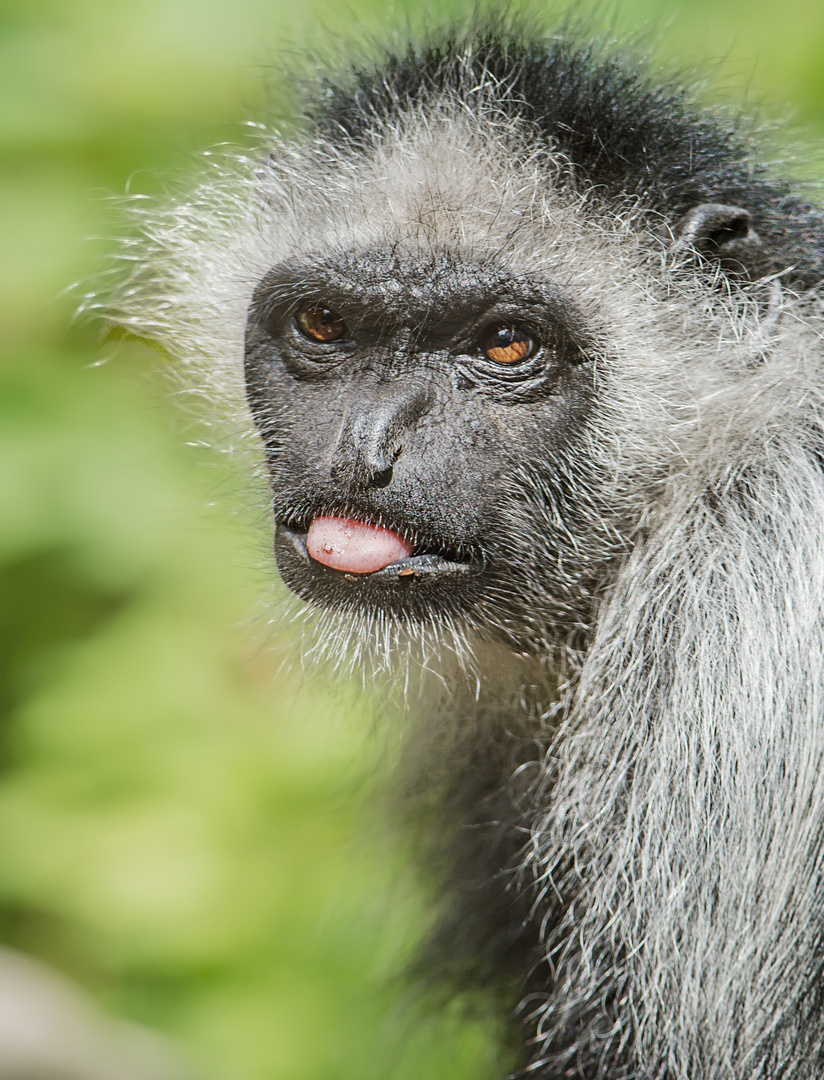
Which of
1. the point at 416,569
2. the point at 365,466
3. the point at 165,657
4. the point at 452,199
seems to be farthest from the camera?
the point at 165,657

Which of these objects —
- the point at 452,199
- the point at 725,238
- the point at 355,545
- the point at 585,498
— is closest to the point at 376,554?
the point at 355,545

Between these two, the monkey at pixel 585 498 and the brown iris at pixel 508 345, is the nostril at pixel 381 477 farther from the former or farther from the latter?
the brown iris at pixel 508 345

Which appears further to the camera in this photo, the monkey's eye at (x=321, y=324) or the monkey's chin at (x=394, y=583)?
the monkey's eye at (x=321, y=324)

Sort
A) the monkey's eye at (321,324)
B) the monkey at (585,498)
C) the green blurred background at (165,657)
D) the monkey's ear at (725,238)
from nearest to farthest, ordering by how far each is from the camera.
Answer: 1. the monkey at (585,498)
2. the monkey's ear at (725,238)
3. the monkey's eye at (321,324)
4. the green blurred background at (165,657)

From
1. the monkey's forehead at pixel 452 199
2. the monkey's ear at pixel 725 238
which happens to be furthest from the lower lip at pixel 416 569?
the monkey's ear at pixel 725 238

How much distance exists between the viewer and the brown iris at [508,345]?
205 cm

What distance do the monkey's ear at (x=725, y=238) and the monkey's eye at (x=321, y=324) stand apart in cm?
62

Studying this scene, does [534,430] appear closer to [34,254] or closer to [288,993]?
[288,993]

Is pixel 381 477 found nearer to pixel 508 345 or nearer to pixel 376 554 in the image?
pixel 376 554

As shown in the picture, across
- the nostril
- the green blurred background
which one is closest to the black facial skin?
the nostril

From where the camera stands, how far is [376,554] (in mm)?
2043

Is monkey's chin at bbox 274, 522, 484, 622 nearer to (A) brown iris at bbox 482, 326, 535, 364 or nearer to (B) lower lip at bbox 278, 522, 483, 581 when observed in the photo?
(B) lower lip at bbox 278, 522, 483, 581

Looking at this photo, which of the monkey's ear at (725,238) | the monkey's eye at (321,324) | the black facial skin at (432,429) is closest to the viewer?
the black facial skin at (432,429)

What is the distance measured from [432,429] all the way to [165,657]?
81.8 inches
